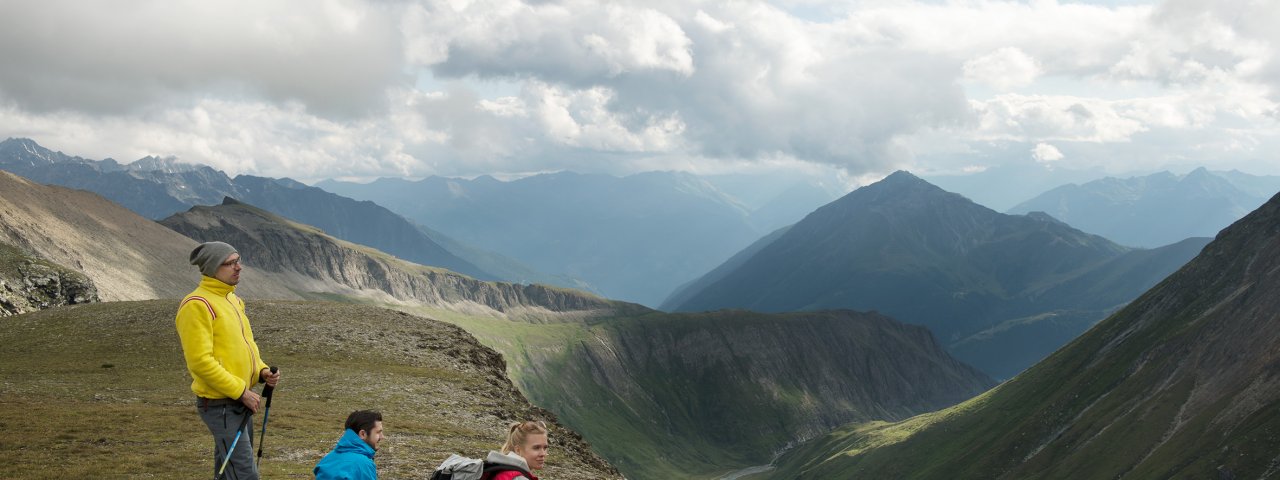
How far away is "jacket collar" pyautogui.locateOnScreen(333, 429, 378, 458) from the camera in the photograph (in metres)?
13.4

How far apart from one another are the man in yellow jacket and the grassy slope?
1322cm

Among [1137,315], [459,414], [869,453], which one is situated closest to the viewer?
[459,414]

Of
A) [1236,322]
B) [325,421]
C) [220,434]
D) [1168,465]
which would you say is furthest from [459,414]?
[1236,322]

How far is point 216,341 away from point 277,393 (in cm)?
3657

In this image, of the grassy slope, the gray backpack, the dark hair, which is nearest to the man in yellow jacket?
the dark hair

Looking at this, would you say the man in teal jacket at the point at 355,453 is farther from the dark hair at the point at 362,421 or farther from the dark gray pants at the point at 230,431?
the dark gray pants at the point at 230,431

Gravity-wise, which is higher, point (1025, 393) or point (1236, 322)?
point (1236, 322)

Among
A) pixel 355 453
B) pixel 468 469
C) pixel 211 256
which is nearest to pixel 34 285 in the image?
pixel 211 256

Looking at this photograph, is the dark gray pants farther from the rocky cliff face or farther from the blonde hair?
the rocky cliff face

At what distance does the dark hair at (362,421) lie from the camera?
13680 millimetres

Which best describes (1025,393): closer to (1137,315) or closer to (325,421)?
(1137,315)

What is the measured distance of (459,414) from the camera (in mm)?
44844

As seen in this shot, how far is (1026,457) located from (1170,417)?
24068 mm

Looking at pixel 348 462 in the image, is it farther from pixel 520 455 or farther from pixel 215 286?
pixel 215 286
